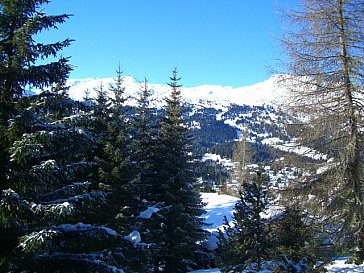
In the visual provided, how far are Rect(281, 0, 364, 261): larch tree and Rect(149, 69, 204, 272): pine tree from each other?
397 inches

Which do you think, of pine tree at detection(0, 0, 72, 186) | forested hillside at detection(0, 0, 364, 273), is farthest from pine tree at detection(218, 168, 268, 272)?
pine tree at detection(0, 0, 72, 186)

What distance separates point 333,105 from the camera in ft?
30.0

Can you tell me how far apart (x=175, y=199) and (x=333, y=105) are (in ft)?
37.7

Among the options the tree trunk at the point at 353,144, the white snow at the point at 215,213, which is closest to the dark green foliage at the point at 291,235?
the tree trunk at the point at 353,144

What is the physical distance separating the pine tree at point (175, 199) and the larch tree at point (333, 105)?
33.1 ft

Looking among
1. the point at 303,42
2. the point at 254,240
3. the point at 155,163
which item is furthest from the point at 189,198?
the point at 303,42

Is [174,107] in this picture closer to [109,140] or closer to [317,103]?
[109,140]

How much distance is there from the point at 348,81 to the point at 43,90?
7.76 meters

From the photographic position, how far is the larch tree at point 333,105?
347 inches

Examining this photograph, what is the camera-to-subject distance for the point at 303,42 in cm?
948

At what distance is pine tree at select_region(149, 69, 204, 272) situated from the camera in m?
18.3

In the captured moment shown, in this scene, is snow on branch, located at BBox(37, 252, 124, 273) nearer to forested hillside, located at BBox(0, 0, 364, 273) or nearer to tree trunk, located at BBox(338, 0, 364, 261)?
forested hillside, located at BBox(0, 0, 364, 273)

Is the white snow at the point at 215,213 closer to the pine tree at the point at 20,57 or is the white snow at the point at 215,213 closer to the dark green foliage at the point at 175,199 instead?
the dark green foliage at the point at 175,199

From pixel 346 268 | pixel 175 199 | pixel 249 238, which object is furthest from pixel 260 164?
pixel 175 199
